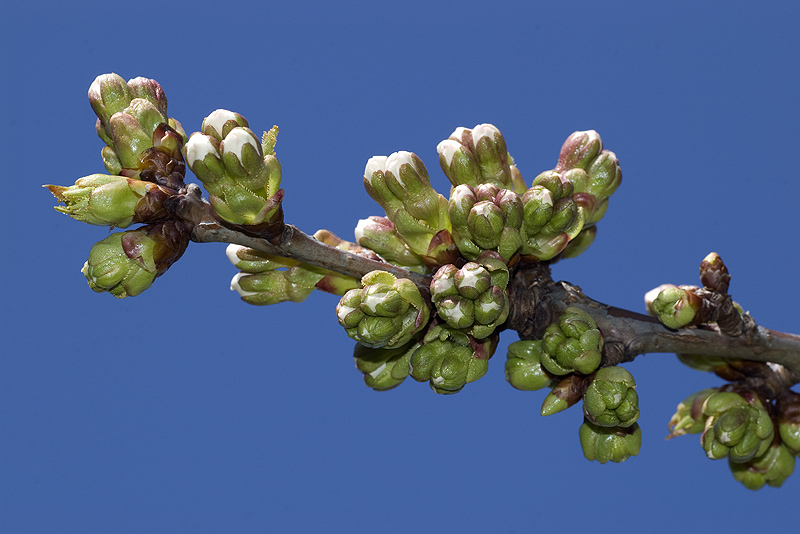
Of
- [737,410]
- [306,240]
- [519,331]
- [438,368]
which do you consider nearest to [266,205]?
[306,240]

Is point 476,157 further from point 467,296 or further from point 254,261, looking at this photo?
point 254,261

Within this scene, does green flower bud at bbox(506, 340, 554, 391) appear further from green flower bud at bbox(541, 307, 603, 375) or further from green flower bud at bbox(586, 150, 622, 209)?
green flower bud at bbox(586, 150, 622, 209)

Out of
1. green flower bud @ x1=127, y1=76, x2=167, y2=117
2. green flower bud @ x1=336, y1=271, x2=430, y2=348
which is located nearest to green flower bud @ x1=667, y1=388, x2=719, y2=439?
green flower bud @ x1=336, y1=271, x2=430, y2=348

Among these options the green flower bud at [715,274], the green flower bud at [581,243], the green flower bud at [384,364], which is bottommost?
the green flower bud at [384,364]

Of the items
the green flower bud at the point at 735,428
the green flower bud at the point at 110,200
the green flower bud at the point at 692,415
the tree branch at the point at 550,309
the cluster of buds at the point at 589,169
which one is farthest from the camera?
the green flower bud at the point at 692,415

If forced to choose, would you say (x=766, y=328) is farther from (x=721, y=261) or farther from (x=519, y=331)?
(x=519, y=331)

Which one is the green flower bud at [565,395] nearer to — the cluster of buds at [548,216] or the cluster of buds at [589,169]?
the cluster of buds at [548,216]

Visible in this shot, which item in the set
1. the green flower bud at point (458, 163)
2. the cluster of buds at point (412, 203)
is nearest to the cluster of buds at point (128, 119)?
the cluster of buds at point (412, 203)
